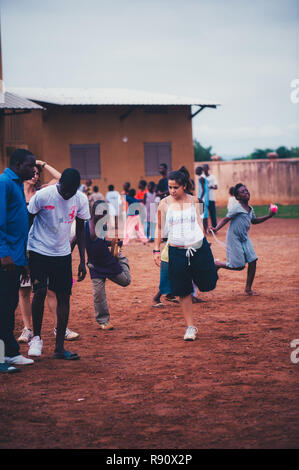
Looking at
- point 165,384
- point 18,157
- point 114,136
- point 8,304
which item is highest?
point 114,136

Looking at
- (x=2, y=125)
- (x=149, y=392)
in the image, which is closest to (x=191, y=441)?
(x=149, y=392)

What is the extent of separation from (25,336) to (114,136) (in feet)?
70.9

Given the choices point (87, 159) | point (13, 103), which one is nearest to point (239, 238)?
point (13, 103)

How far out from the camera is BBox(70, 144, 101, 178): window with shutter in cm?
2725

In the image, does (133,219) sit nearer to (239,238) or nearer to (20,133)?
(239,238)

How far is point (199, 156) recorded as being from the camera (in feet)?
178

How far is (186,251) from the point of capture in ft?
21.5

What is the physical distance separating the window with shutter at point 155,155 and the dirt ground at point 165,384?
19.8 m

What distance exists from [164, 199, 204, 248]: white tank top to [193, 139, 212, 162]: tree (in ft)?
152

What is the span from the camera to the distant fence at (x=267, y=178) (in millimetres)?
33375

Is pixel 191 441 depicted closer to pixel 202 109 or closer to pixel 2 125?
pixel 2 125

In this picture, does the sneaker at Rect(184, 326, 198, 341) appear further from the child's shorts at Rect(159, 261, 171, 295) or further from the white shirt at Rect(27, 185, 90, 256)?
A: the child's shorts at Rect(159, 261, 171, 295)

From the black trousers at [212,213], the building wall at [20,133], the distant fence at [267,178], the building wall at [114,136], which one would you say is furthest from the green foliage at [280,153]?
the black trousers at [212,213]
